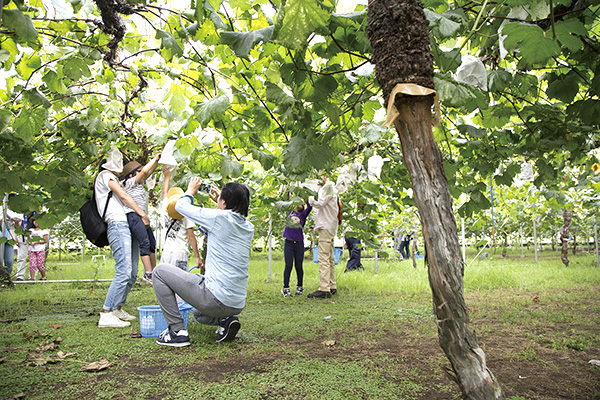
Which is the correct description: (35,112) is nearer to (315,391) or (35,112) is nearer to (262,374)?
(262,374)

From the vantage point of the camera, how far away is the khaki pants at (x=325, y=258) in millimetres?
5551

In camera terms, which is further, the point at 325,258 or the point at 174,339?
the point at 325,258

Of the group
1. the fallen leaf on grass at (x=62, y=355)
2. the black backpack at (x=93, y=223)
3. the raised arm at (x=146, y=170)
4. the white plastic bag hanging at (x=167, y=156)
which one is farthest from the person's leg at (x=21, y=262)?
the fallen leaf on grass at (x=62, y=355)

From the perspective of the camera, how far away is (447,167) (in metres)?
2.71

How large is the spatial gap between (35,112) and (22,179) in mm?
1084

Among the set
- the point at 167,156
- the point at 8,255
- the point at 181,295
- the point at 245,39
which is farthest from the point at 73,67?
the point at 8,255

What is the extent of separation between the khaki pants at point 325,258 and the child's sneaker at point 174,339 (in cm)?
283

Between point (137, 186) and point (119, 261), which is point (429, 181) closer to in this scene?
point (119, 261)

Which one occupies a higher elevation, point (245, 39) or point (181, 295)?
point (245, 39)

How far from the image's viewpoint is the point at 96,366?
2.38m

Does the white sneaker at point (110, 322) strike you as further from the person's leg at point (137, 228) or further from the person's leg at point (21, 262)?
the person's leg at point (21, 262)

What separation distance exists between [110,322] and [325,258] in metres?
2.94

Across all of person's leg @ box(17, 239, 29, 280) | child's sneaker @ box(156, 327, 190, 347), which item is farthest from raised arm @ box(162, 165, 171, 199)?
person's leg @ box(17, 239, 29, 280)

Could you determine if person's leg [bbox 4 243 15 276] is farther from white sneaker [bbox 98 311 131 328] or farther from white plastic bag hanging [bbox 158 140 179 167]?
white plastic bag hanging [bbox 158 140 179 167]
